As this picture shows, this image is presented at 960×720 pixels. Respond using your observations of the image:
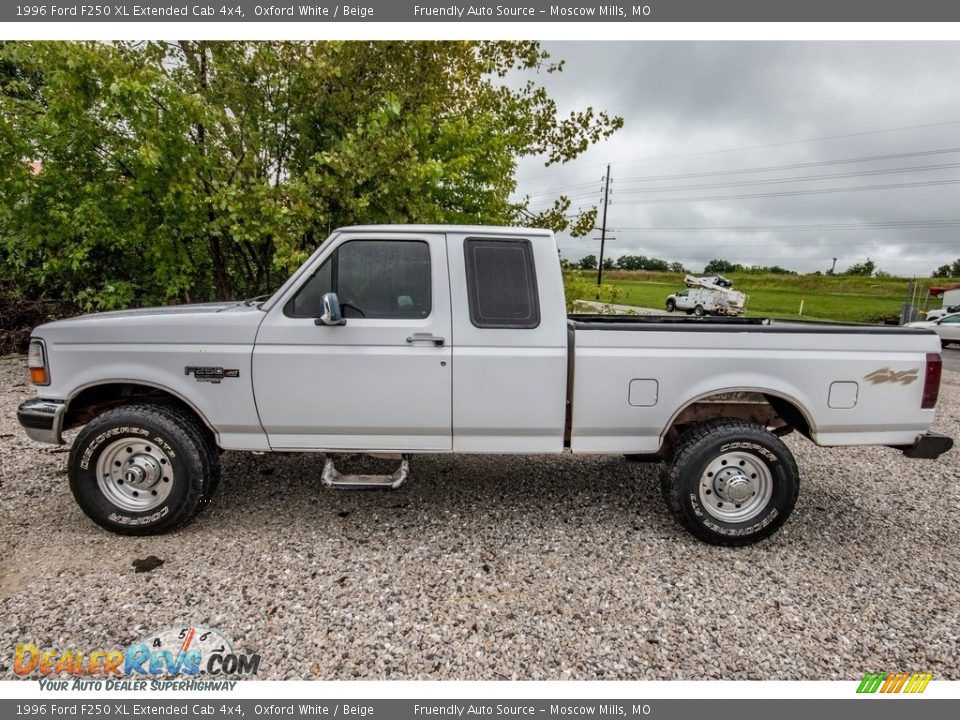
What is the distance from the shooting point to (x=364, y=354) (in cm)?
321

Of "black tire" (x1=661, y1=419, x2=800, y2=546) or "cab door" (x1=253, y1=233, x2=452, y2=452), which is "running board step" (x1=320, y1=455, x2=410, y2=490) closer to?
"cab door" (x1=253, y1=233, x2=452, y2=452)

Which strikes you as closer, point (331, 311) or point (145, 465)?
point (331, 311)

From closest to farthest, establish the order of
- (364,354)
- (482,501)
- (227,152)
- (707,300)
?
(364,354) < (482,501) < (227,152) < (707,300)

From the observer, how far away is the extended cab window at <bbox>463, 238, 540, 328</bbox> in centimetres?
328

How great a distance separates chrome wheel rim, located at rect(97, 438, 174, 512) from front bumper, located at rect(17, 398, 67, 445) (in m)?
0.35

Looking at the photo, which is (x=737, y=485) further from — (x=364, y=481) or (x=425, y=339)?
(x=364, y=481)

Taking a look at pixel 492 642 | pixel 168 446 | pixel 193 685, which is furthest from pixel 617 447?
pixel 168 446

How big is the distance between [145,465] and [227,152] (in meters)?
5.25

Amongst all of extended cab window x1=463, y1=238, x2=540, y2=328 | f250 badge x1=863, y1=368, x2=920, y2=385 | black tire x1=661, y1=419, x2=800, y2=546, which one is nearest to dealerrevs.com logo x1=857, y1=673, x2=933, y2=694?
black tire x1=661, y1=419, x2=800, y2=546

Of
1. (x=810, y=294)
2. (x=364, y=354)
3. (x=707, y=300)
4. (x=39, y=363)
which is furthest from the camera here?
(x=810, y=294)

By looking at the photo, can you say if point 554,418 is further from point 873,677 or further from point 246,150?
point 246,150

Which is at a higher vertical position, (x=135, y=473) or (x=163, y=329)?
(x=163, y=329)

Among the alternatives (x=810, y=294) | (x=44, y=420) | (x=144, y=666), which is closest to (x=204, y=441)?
(x=44, y=420)

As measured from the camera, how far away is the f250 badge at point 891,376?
3.24 meters
